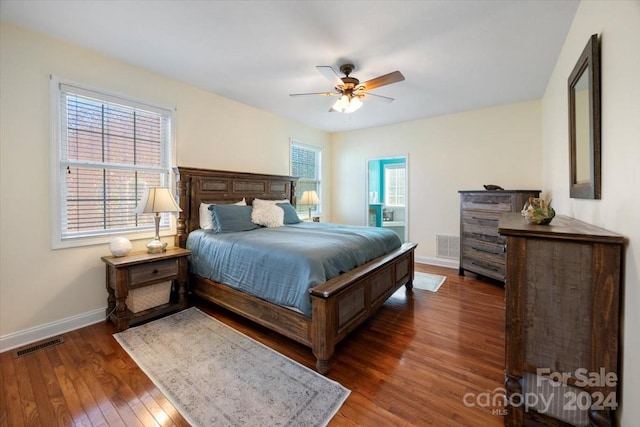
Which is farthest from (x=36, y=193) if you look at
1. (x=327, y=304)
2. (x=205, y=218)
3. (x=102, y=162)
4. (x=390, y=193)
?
(x=390, y=193)

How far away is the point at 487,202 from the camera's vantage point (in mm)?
3785

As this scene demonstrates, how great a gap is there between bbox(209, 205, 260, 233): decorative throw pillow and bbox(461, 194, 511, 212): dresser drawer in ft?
10.3

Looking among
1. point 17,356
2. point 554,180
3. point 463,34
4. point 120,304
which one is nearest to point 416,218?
point 554,180

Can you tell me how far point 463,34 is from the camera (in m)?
2.33

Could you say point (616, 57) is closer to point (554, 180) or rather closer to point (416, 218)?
point (554, 180)

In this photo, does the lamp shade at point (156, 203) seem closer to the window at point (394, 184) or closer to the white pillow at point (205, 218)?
the white pillow at point (205, 218)

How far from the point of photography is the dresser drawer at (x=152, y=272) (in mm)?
2525

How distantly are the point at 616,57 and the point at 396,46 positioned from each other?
1592 mm

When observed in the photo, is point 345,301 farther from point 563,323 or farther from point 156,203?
point 156,203

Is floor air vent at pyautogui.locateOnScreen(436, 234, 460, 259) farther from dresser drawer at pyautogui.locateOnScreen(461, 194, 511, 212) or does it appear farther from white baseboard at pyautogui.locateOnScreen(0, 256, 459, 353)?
white baseboard at pyautogui.locateOnScreen(0, 256, 459, 353)

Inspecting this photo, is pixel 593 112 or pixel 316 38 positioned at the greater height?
pixel 316 38

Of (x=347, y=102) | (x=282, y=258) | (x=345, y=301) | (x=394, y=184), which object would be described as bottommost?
(x=345, y=301)

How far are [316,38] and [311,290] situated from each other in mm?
2165

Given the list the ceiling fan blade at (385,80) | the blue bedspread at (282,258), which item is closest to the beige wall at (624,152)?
the ceiling fan blade at (385,80)
